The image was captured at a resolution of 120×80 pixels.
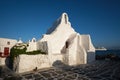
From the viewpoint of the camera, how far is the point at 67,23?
27797 mm

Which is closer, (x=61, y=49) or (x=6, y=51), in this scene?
(x=6, y=51)

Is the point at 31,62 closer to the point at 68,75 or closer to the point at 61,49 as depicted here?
the point at 68,75

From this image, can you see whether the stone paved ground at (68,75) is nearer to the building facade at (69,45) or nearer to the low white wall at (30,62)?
the low white wall at (30,62)

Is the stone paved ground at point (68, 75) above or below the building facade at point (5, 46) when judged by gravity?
below

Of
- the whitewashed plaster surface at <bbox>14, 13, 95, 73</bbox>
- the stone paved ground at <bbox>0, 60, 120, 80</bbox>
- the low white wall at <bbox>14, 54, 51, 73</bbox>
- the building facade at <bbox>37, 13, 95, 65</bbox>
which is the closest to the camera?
the stone paved ground at <bbox>0, 60, 120, 80</bbox>

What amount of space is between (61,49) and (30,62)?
843 centimetres

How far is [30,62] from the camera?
19312 mm

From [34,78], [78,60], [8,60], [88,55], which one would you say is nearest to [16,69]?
[34,78]

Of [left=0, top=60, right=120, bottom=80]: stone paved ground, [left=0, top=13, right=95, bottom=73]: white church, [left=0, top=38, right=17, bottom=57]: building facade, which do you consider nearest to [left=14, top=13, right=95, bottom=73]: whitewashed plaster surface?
[left=0, top=13, right=95, bottom=73]: white church

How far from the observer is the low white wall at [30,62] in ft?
60.8

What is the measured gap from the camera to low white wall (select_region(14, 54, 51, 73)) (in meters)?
18.5

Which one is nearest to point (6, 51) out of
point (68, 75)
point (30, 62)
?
point (30, 62)

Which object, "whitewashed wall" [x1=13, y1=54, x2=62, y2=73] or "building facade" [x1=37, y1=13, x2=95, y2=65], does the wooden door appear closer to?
"whitewashed wall" [x1=13, y1=54, x2=62, y2=73]

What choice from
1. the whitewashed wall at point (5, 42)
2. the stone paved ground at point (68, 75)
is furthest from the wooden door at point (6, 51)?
the stone paved ground at point (68, 75)
